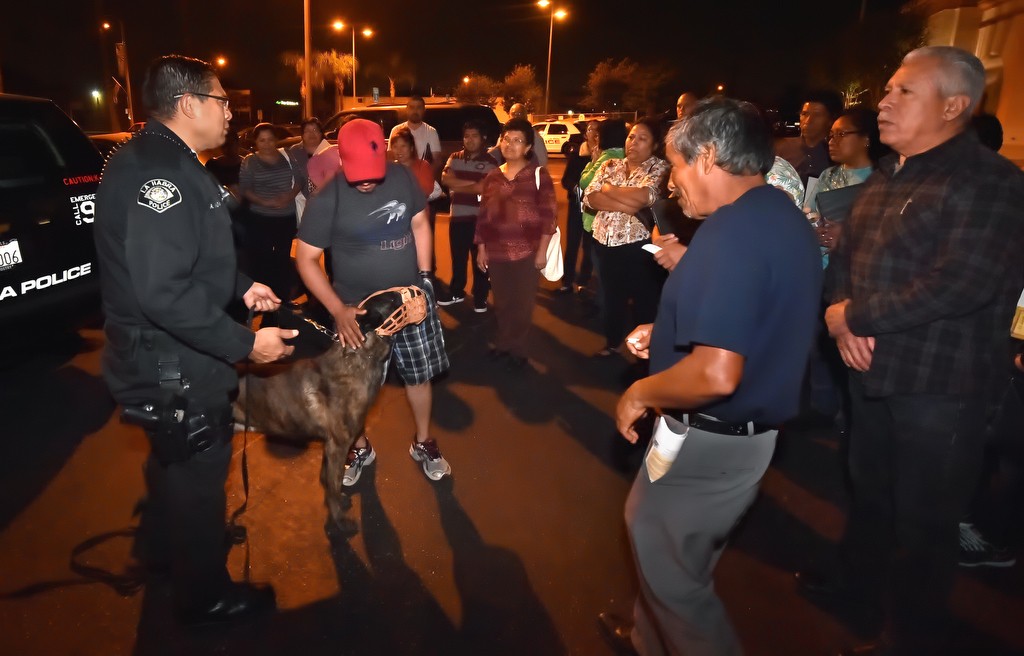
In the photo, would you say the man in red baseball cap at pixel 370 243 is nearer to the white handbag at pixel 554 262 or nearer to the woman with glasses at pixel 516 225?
the woman with glasses at pixel 516 225

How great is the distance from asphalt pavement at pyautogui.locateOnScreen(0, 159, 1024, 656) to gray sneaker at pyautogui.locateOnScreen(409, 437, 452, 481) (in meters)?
0.06

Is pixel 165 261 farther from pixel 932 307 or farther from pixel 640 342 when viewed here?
pixel 932 307

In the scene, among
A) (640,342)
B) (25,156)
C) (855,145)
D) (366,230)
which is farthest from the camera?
(25,156)

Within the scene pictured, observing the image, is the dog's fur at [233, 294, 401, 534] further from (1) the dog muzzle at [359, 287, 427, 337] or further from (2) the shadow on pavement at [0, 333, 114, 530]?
(2) the shadow on pavement at [0, 333, 114, 530]

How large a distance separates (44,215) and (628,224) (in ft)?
13.3

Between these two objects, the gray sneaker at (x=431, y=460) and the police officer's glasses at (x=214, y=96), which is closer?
the police officer's glasses at (x=214, y=96)

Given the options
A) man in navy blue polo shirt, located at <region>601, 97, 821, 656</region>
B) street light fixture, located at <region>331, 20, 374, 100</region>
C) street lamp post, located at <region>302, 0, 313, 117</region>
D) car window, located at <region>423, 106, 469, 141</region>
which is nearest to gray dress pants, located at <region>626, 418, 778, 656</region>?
man in navy blue polo shirt, located at <region>601, 97, 821, 656</region>

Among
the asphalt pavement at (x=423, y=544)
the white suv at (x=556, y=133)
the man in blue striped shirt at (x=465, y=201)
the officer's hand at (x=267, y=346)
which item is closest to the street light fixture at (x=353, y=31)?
the white suv at (x=556, y=133)

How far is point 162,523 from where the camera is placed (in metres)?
3.37

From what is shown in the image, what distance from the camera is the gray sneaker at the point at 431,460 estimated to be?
390 centimetres

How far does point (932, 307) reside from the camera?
7.13 feet

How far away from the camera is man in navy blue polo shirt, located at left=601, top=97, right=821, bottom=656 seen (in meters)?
1.69

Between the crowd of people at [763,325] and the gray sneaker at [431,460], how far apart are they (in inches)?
26.8

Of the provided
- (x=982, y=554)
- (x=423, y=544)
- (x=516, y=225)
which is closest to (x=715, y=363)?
(x=423, y=544)
